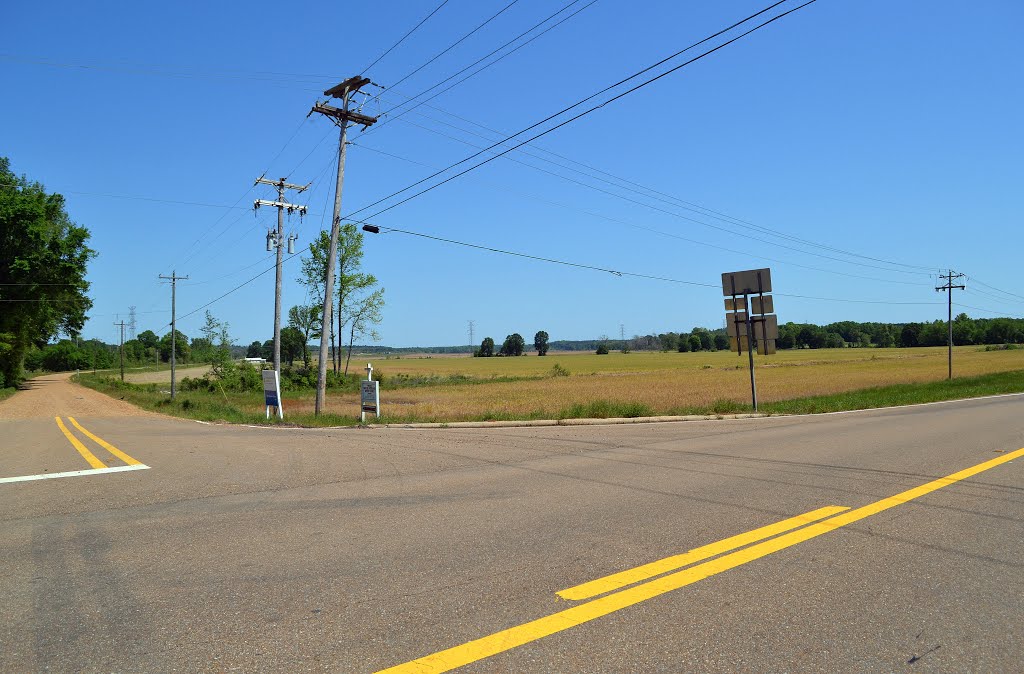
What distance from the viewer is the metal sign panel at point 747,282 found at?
21219mm

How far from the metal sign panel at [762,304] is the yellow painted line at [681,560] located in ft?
54.1

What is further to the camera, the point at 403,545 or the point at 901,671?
the point at 403,545

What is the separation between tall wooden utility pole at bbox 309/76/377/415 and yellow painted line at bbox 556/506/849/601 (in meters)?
18.9

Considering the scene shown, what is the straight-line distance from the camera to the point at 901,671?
10.0ft

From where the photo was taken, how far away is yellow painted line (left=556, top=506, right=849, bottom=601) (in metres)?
3.99

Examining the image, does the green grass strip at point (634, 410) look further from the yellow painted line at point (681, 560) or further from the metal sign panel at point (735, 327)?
the yellow painted line at point (681, 560)

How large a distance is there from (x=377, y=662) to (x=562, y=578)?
4.94 feet

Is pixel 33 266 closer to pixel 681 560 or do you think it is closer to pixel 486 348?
pixel 681 560

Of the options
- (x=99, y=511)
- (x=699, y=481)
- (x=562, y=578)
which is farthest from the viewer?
(x=699, y=481)

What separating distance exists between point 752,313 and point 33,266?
52.7 m

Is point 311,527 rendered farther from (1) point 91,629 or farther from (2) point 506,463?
(2) point 506,463

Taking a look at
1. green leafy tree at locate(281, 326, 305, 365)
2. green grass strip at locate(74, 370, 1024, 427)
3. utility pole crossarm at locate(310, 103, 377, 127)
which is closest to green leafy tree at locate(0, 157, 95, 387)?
green grass strip at locate(74, 370, 1024, 427)

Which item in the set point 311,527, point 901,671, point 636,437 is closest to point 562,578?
point 901,671

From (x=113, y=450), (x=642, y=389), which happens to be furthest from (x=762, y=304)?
(x=642, y=389)
